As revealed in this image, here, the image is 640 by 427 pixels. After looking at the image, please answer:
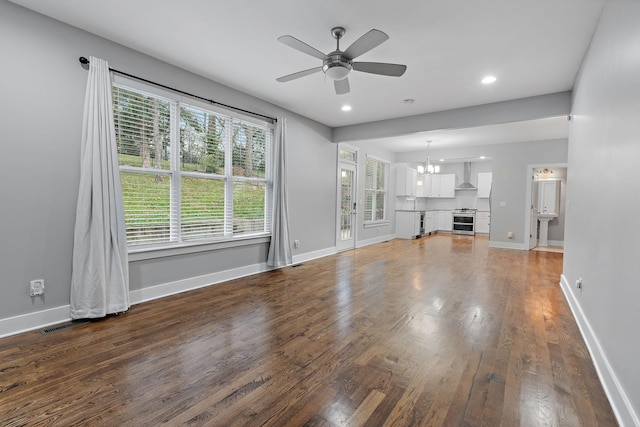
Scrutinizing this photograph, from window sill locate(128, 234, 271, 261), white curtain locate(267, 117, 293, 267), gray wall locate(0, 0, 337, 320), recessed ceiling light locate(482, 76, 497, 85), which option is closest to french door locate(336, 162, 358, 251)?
white curtain locate(267, 117, 293, 267)

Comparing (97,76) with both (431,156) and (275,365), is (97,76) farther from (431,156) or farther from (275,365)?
(431,156)

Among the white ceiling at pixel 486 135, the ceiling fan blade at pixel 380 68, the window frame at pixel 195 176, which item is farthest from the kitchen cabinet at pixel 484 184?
the ceiling fan blade at pixel 380 68

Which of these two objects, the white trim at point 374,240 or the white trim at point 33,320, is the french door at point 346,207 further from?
the white trim at point 33,320

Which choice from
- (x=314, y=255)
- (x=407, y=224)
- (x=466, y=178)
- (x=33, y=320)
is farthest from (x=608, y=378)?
(x=466, y=178)

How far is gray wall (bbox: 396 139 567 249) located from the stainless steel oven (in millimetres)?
2612

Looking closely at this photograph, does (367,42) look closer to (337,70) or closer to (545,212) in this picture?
(337,70)

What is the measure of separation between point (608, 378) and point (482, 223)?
955cm

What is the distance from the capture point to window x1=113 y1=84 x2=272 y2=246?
329 cm

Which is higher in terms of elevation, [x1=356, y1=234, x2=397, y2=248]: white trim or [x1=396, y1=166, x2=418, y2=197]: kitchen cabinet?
[x1=396, y1=166, x2=418, y2=197]: kitchen cabinet

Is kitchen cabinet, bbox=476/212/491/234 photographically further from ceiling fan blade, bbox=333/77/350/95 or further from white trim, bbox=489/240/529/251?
ceiling fan blade, bbox=333/77/350/95

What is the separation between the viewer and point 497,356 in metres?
2.26

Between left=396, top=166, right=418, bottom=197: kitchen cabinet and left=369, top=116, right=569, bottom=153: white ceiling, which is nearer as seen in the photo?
left=369, top=116, right=569, bottom=153: white ceiling

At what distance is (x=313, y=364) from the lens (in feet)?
6.96

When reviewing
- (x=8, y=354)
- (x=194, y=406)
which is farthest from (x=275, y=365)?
(x=8, y=354)
